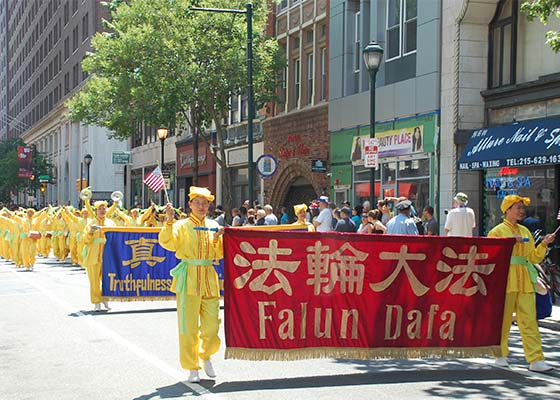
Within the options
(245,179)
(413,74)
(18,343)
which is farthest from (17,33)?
(18,343)

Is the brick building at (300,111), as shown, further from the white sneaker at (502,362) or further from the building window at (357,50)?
the white sneaker at (502,362)

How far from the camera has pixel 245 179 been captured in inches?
1352

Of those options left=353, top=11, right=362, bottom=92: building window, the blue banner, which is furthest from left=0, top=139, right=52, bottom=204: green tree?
the blue banner

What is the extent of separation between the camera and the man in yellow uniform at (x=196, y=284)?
779cm

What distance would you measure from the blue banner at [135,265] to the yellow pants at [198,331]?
19.1 feet

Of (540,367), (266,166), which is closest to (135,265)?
(540,367)

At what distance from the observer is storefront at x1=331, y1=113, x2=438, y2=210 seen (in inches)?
846

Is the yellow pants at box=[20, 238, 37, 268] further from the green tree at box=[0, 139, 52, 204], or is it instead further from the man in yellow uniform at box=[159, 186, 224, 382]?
the green tree at box=[0, 139, 52, 204]

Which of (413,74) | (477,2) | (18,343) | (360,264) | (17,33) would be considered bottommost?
(18,343)

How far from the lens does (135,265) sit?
13.8 meters

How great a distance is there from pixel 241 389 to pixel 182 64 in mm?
19685

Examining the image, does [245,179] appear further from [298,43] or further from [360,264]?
[360,264]

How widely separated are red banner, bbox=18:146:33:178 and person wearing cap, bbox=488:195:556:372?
6511cm

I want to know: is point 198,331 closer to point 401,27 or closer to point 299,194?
point 401,27
